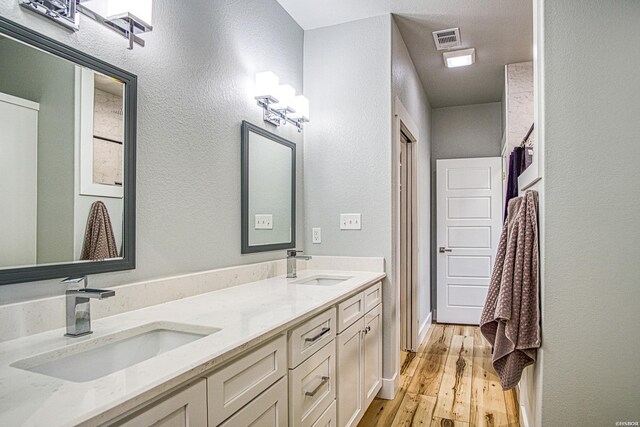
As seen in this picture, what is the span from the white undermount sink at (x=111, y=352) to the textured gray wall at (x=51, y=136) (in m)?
0.31

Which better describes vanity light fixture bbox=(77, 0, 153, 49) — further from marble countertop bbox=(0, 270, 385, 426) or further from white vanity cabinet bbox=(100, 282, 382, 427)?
white vanity cabinet bbox=(100, 282, 382, 427)

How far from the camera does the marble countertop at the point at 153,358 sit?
2.47 feet

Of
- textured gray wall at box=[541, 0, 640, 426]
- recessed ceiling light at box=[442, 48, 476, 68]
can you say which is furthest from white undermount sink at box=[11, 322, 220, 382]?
recessed ceiling light at box=[442, 48, 476, 68]

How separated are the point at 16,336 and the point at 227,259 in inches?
41.2

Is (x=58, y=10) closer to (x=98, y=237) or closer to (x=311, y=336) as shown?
(x=98, y=237)

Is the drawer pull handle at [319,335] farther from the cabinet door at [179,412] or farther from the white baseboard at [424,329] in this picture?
the white baseboard at [424,329]

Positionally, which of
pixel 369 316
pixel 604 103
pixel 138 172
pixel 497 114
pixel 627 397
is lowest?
pixel 627 397

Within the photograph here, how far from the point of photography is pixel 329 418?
183cm

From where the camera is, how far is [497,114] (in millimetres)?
5020

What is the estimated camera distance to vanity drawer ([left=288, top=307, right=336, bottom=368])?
1478 millimetres

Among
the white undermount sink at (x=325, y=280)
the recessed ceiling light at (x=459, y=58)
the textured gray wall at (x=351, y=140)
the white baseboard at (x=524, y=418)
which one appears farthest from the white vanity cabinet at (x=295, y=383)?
the recessed ceiling light at (x=459, y=58)

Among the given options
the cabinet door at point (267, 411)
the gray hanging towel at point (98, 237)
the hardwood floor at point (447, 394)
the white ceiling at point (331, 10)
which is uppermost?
the white ceiling at point (331, 10)

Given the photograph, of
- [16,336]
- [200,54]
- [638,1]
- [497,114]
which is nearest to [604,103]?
[638,1]

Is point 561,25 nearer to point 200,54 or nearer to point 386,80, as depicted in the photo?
point 386,80
